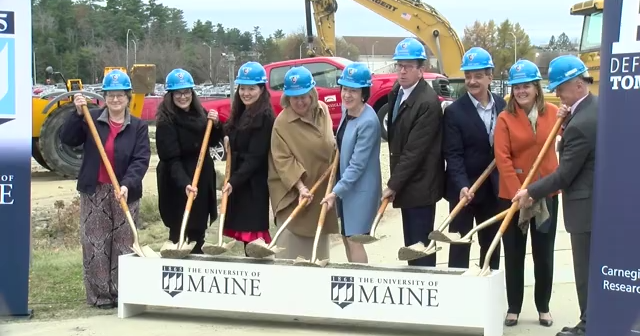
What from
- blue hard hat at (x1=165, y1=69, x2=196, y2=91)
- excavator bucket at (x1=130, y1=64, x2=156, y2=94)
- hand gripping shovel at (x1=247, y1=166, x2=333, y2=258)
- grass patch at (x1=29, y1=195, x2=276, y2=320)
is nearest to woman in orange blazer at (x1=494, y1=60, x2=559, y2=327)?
hand gripping shovel at (x1=247, y1=166, x2=333, y2=258)

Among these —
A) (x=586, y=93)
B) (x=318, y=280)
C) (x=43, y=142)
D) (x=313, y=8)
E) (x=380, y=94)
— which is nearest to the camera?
(x=586, y=93)

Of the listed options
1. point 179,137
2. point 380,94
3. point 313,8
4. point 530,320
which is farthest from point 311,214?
point 313,8

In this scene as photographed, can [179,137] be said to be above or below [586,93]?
below

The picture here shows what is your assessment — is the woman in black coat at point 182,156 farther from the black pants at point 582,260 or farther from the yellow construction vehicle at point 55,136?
the yellow construction vehicle at point 55,136

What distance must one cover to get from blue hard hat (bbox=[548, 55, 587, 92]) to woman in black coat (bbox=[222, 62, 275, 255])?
2058 millimetres

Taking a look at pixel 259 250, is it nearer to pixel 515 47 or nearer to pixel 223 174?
pixel 223 174

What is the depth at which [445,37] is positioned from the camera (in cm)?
2066

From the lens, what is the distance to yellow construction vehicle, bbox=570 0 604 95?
14.7 meters

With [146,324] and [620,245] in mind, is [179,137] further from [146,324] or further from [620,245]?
[620,245]

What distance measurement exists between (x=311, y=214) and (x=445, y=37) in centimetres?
1548

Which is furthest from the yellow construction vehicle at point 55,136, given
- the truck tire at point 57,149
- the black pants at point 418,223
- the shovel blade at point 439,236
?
the shovel blade at point 439,236

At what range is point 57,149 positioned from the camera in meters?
13.6

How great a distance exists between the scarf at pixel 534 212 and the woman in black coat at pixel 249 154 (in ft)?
6.12

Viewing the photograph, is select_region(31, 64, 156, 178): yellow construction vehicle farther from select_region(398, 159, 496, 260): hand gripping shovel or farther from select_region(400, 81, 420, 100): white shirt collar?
select_region(398, 159, 496, 260): hand gripping shovel
